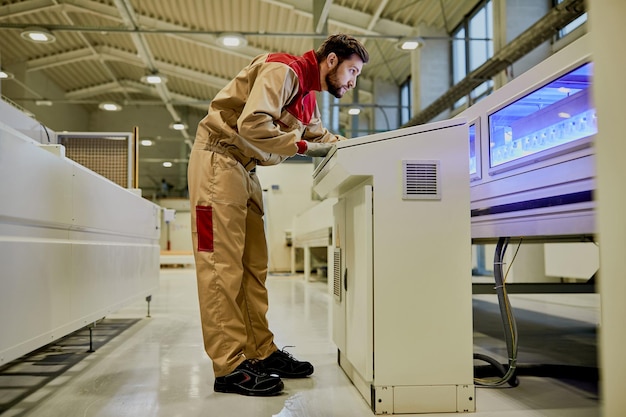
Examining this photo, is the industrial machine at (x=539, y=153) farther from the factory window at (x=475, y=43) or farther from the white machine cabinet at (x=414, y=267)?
the factory window at (x=475, y=43)

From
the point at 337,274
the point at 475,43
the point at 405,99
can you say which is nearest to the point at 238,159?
the point at 337,274

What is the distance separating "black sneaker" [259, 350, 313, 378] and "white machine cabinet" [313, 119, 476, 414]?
0.38m

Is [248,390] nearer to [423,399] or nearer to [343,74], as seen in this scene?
[423,399]

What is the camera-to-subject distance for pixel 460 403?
145cm

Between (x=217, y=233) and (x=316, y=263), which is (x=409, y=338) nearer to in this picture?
(x=217, y=233)

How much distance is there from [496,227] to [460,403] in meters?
0.74

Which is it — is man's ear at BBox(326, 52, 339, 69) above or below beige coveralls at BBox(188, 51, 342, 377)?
above

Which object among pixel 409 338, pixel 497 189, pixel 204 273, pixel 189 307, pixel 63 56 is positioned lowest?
pixel 189 307

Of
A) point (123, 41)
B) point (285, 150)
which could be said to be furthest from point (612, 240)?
point (123, 41)

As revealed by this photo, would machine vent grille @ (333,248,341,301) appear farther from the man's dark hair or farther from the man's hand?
the man's dark hair

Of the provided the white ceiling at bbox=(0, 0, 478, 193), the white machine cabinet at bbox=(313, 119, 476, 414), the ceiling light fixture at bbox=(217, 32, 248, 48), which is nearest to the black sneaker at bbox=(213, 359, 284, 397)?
the white machine cabinet at bbox=(313, 119, 476, 414)

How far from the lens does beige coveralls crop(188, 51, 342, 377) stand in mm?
1600

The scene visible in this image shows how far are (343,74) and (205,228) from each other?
0.72m

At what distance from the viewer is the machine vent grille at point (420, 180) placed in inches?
58.7
